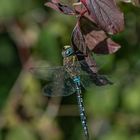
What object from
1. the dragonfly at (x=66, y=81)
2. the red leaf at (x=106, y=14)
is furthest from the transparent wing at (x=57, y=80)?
the red leaf at (x=106, y=14)

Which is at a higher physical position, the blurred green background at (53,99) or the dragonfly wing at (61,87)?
the dragonfly wing at (61,87)

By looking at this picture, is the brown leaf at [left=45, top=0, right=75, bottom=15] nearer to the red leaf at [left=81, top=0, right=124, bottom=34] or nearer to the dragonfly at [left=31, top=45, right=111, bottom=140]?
the red leaf at [left=81, top=0, right=124, bottom=34]

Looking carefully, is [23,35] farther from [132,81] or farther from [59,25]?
[132,81]

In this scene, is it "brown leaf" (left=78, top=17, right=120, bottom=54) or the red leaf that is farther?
"brown leaf" (left=78, top=17, right=120, bottom=54)

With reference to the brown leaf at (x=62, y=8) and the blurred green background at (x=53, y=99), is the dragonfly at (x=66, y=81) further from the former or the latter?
the blurred green background at (x=53, y=99)

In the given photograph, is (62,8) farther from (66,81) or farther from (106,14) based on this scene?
(66,81)

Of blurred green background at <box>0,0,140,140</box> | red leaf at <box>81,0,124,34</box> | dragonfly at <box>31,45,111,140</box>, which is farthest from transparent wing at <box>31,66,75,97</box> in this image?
blurred green background at <box>0,0,140,140</box>

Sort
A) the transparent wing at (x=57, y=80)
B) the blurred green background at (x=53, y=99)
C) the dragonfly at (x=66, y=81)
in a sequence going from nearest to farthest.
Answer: the dragonfly at (x=66, y=81), the transparent wing at (x=57, y=80), the blurred green background at (x=53, y=99)

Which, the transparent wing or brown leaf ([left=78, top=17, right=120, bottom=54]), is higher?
→ brown leaf ([left=78, top=17, right=120, bottom=54])
